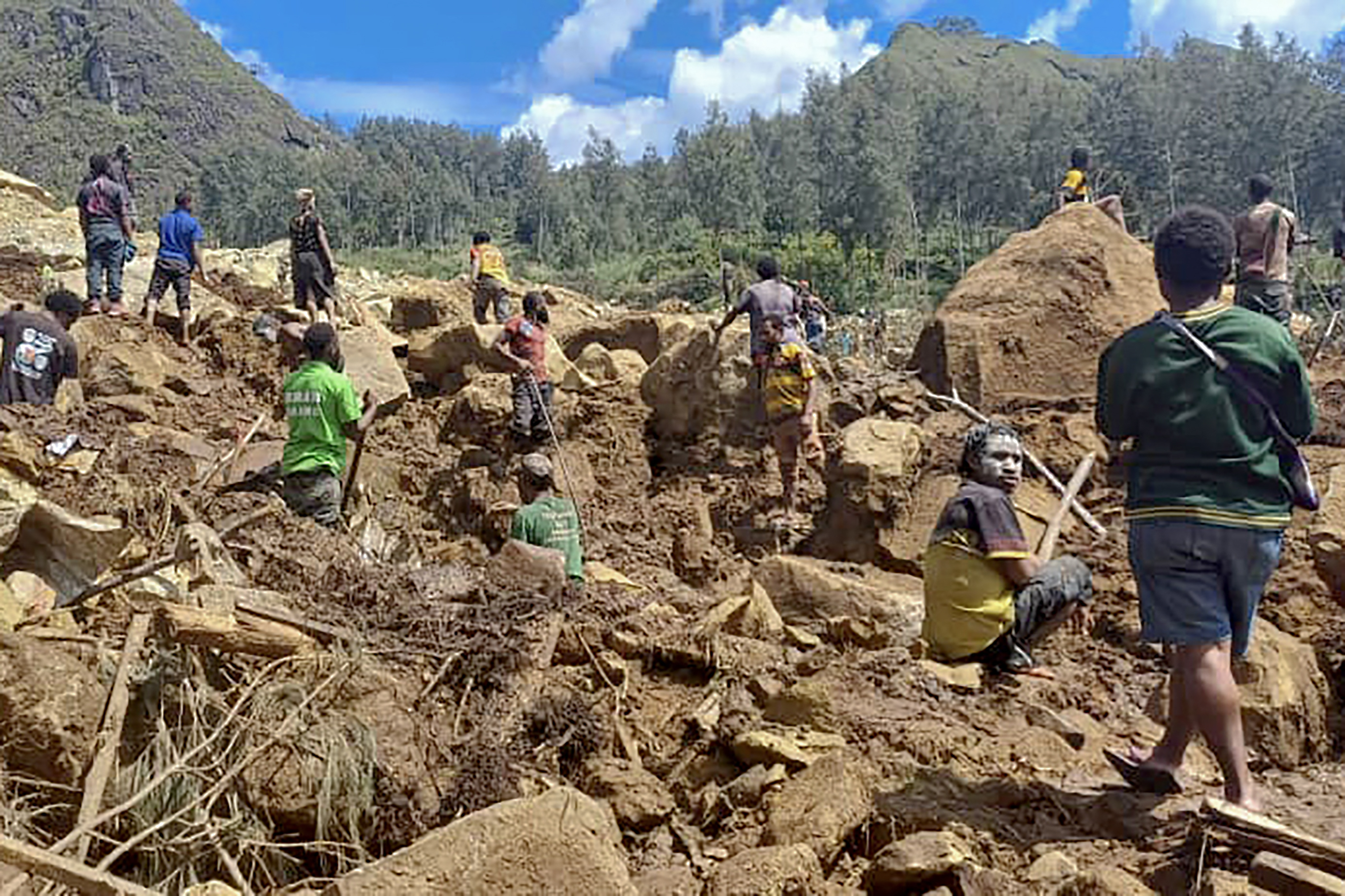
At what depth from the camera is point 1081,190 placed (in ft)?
32.6

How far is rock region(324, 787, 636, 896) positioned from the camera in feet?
7.40

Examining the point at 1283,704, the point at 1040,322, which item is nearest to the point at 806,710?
the point at 1283,704

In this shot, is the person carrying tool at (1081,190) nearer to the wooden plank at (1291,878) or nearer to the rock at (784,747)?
the rock at (784,747)

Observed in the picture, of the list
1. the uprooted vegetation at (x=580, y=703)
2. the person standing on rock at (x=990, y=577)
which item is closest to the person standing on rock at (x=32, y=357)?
the uprooted vegetation at (x=580, y=703)

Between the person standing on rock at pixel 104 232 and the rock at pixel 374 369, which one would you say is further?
the person standing on rock at pixel 104 232

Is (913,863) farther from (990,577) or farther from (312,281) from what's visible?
(312,281)

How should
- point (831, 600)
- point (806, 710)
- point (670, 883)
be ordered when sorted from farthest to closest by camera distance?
1. point (831, 600)
2. point (806, 710)
3. point (670, 883)

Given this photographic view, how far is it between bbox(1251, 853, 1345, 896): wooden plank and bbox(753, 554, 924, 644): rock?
2.23 meters

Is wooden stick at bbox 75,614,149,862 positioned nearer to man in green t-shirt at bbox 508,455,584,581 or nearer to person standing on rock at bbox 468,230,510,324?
man in green t-shirt at bbox 508,455,584,581

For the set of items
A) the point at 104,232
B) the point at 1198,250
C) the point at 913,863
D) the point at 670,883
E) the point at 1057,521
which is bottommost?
the point at 670,883

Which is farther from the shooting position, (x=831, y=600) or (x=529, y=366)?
(x=529, y=366)

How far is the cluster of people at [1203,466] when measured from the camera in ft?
8.82

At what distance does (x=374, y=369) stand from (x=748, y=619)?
5047 millimetres

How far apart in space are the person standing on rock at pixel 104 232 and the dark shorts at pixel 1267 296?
342 inches
